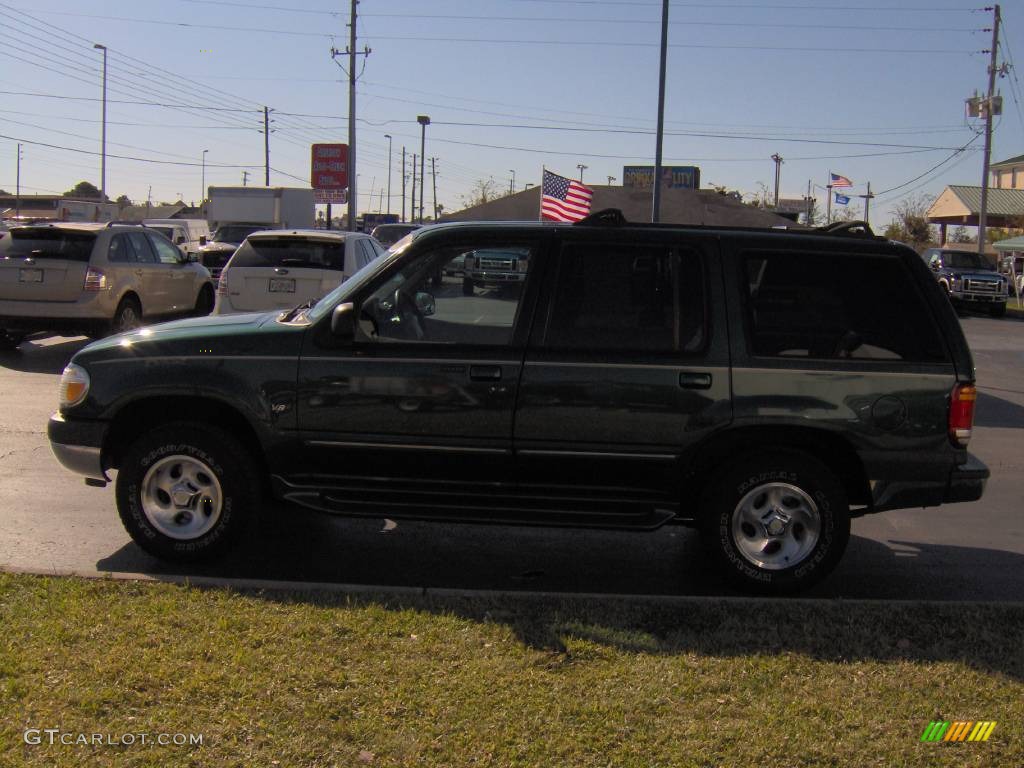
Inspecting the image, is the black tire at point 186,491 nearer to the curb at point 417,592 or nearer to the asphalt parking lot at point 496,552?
the asphalt parking lot at point 496,552

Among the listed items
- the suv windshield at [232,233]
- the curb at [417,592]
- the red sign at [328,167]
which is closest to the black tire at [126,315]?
the curb at [417,592]

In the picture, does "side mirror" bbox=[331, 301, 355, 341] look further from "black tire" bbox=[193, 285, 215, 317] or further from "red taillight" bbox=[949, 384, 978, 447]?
"black tire" bbox=[193, 285, 215, 317]

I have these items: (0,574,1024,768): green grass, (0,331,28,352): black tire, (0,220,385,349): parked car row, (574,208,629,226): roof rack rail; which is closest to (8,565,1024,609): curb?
(0,574,1024,768): green grass

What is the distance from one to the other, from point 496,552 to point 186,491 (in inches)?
74.1

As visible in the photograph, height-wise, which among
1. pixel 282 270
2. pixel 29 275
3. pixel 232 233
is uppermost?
pixel 232 233

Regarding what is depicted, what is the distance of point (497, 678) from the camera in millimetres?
4223

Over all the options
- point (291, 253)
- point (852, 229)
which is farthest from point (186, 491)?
point (291, 253)

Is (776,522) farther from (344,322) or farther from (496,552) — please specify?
(344,322)

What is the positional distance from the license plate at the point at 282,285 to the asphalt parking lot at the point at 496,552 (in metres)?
4.37

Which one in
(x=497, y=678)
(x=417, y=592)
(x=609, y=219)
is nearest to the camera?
(x=497, y=678)

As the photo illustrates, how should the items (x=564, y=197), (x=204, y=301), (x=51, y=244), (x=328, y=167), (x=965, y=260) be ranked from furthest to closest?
1. (x=328, y=167)
2. (x=965, y=260)
3. (x=564, y=197)
4. (x=204, y=301)
5. (x=51, y=244)

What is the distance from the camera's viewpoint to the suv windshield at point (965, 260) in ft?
113

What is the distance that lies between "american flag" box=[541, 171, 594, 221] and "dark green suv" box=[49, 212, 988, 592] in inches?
562

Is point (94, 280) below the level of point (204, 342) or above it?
above
